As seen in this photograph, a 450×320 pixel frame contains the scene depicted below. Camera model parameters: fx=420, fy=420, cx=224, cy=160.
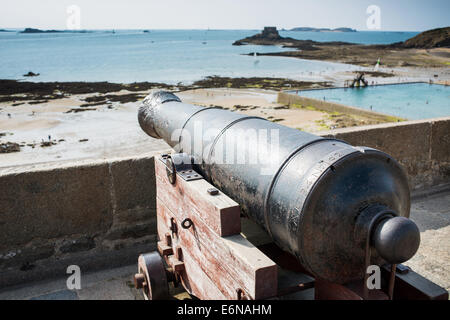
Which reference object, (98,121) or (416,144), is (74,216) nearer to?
(416,144)

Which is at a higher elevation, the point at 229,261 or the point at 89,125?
the point at 229,261

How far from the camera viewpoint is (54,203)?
11.0ft

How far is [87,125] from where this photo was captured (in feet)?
62.4

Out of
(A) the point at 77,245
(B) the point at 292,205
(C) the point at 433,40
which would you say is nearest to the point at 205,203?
(B) the point at 292,205

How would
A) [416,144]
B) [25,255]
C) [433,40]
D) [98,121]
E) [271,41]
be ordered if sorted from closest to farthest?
1. [25,255]
2. [416,144]
3. [98,121]
4. [433,40]
5. [271,41]

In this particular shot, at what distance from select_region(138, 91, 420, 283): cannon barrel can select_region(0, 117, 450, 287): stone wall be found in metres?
1.55

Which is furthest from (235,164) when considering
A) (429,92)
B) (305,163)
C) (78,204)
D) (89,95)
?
(429,92)

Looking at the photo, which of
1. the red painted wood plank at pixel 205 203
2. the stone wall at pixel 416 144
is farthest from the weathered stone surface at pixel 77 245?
the stone wall at pixel 416 144

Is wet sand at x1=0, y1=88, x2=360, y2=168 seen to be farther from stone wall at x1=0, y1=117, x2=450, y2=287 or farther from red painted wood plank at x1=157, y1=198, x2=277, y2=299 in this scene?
red painted wood plank at x1=157, y1=198, x2=277, y2=299

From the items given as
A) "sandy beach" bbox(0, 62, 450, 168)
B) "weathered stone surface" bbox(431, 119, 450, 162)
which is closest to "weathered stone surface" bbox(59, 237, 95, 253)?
"weathered stone surface" bbox(431, 119, 450, 162)

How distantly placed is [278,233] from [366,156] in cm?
55

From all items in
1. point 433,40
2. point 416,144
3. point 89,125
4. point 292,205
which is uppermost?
point 433,40

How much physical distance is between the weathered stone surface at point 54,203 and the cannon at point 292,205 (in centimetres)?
92

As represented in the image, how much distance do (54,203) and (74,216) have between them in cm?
20
